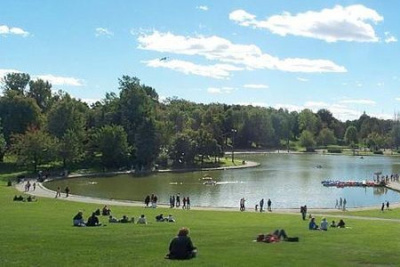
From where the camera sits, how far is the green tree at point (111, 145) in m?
86.7

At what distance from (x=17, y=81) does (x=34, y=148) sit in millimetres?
42143

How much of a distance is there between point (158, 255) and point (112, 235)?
5248 mm

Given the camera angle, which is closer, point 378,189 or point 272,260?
point 272,260

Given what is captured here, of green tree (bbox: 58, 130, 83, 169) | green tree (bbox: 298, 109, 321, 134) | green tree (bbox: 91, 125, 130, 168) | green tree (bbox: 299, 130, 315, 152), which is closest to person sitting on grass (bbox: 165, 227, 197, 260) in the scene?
green tree (bbox: 58, 130, 83, 169)

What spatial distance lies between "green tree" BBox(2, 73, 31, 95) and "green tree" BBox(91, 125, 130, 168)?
32706 millimetres

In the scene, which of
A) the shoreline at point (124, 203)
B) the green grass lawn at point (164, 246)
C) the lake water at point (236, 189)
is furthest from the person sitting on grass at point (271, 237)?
the lake water at point (236, 189)

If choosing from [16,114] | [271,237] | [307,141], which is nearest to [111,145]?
[16,114]

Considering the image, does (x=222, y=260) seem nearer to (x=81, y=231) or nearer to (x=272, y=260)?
(x=272, y=260)

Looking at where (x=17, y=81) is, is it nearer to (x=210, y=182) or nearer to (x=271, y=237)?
(x=210, y=182)

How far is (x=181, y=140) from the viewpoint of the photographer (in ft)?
314

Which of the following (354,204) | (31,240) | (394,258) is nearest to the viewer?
(394,258)

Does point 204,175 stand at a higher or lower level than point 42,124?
lower

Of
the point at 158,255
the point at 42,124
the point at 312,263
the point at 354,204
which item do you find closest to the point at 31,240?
the point at 158,255

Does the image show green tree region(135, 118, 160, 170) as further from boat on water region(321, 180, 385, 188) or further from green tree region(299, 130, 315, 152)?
green tree region(299, 130, 315, 152)
